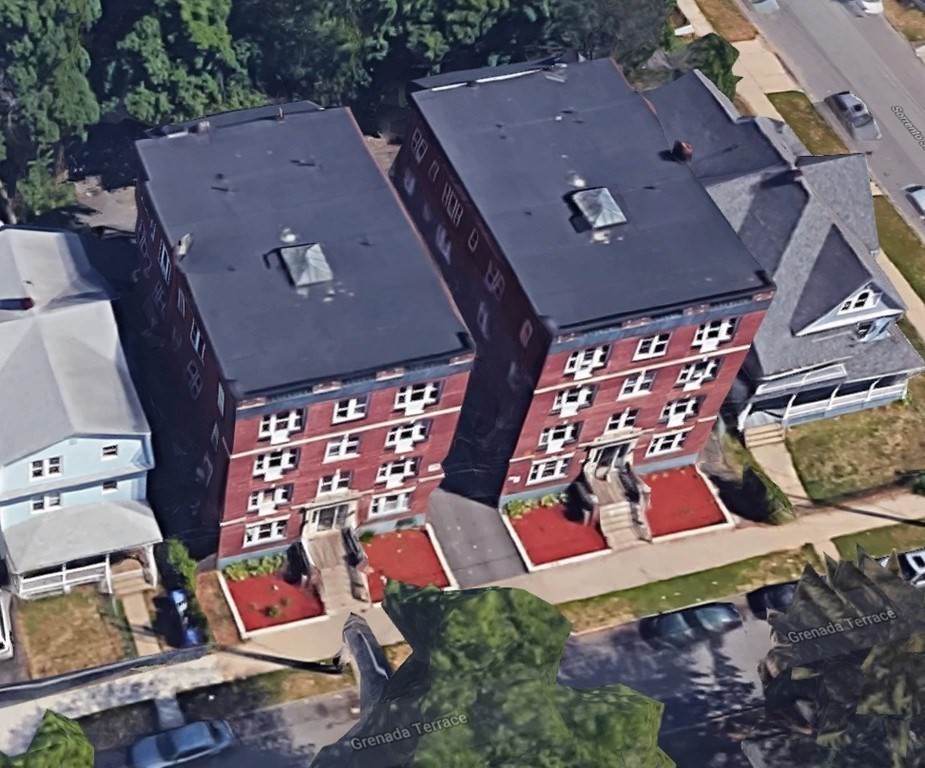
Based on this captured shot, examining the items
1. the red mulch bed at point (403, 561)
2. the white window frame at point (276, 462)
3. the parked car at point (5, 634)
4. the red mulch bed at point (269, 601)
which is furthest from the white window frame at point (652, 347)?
the parked car at point (5, 634)

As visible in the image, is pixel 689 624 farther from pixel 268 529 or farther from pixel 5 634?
pixel 5 634

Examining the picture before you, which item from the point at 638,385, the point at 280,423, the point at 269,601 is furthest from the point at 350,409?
the point at 638,385

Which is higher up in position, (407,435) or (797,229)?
(797,229)

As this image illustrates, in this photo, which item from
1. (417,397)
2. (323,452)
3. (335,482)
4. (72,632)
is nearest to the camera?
(417,397)

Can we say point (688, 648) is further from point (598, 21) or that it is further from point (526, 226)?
point (598, 21)

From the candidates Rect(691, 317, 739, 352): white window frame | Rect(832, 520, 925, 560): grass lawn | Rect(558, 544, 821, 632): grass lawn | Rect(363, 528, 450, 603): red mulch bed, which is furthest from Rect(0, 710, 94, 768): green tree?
Rect(832, 520, 925, 560): grass lawn

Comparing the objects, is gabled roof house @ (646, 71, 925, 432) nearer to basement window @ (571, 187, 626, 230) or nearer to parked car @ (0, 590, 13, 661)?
basement window @ (571, 187, 626, 230)

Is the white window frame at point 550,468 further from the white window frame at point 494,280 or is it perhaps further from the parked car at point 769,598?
the parked car at point 769,598

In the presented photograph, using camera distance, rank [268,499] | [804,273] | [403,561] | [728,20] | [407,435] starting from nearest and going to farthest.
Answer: [268,499]
[407,435]
[403,561]
[804,273]
[728,20]
